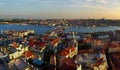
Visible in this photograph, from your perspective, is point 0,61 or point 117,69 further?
point 117,69

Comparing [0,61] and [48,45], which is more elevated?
[0,61]

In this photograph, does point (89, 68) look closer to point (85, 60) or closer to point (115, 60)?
point (85, 60)

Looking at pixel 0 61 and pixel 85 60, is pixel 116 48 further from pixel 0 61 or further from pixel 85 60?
pixel 0 61

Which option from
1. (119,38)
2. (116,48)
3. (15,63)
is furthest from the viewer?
(119,38)

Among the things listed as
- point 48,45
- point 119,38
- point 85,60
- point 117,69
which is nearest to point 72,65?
point 85,60

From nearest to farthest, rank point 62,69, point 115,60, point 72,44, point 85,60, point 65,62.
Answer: point 62,69 < point 65,62 < point 85,60 < point 115,60 < point 72,44

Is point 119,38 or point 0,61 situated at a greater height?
point 0,61

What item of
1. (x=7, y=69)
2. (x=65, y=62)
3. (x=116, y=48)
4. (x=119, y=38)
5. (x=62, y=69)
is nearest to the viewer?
(x=7, y=69)

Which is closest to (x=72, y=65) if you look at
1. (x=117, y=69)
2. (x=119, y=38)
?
(x=117, y=69)

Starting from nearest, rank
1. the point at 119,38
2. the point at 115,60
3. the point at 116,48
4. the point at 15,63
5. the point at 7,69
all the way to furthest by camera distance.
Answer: the point at 7,69 → the point at 15,63 → the point at 115,60 → the point at 116,48 → the point at 119,38
